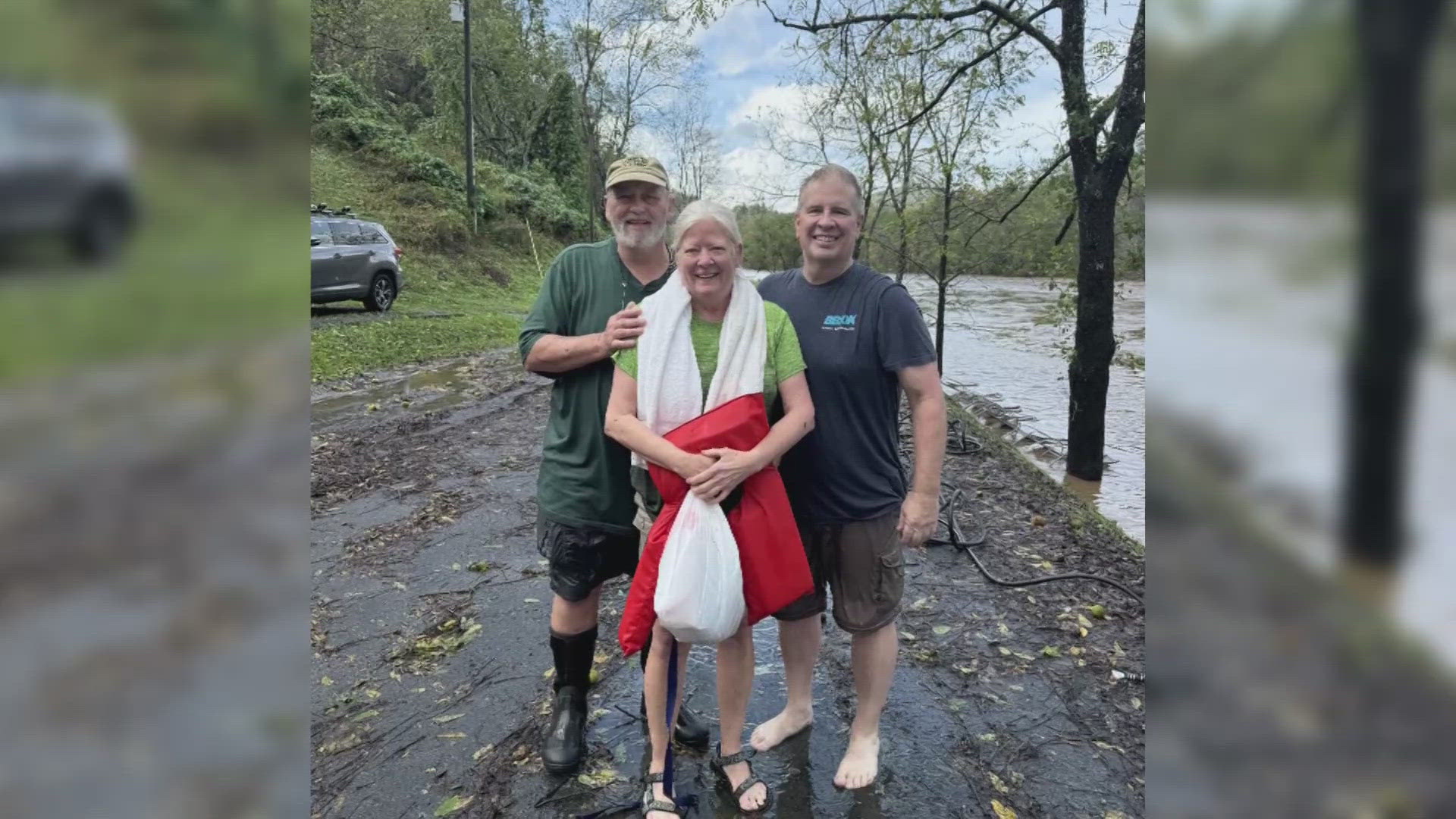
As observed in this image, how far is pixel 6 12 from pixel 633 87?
Answer: 33433mm

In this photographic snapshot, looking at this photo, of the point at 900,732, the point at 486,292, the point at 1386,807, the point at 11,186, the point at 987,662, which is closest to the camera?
the point at 11,186

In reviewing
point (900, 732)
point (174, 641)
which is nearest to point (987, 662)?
point (900, 732)

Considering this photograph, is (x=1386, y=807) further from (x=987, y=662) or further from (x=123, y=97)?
(x=987, y=662)

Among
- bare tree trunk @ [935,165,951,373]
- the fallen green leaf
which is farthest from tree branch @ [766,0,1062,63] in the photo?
the fallen green leaf

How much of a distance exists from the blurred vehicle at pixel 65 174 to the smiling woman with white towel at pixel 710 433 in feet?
6.06

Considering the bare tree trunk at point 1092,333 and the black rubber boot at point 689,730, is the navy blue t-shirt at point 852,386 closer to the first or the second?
the black rubber boot at point 689,730

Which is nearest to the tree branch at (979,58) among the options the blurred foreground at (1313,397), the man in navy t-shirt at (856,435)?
the man in navy t-shirt at (856,435)

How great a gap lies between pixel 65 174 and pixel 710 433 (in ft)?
6.28

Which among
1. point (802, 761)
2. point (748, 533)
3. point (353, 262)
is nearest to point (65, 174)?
point (748, 533)

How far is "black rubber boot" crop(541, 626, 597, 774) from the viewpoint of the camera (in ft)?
9.03

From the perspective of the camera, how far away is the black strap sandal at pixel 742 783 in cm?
254

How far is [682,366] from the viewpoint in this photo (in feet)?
7.50

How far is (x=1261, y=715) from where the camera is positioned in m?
0.52

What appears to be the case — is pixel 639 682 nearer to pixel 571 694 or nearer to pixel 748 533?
pixel 571 694
